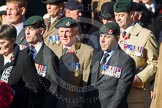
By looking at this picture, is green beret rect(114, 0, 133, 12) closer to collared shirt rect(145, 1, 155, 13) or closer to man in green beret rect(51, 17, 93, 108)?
man in green beret rect(51, 17, 93, 108)

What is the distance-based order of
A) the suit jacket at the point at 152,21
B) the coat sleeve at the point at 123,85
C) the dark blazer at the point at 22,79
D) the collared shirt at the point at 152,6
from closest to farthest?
1. the dark blazer at the point at 22,79
2. the coat sleeve at the point at 123,85
3. the suit jacket at the point at 152,21
4. the collared shirt at the point at 152,6

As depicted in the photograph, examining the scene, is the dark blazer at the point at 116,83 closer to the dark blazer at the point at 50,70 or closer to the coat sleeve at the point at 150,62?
the coat sleeve at the point at 150,62

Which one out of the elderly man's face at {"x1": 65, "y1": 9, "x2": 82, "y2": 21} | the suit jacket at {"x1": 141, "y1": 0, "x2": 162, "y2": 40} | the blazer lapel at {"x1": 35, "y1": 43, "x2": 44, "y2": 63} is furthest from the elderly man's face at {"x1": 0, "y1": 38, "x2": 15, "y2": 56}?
the suit jacket at {"x1": 141, "y1": 0, "x2": 162, "y2": 40}

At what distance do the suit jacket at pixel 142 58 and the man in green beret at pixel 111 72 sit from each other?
0.22 metres

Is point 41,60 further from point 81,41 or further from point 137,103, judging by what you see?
point 137,103

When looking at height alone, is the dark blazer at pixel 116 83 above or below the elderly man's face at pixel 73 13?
below

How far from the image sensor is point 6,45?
19.5 ft

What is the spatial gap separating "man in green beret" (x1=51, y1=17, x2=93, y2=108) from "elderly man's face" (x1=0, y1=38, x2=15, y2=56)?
35.8 inches

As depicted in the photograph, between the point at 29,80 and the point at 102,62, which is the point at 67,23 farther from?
the point at 29,80

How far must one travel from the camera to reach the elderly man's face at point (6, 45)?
19.5 ft

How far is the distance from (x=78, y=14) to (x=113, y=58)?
1.14 meters

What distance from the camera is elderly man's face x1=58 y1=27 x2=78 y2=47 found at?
679 centimetres

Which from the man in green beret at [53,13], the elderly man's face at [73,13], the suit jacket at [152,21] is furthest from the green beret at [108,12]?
the suit jacket at [152,21]

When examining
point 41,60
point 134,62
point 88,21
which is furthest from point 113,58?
point 88,21
